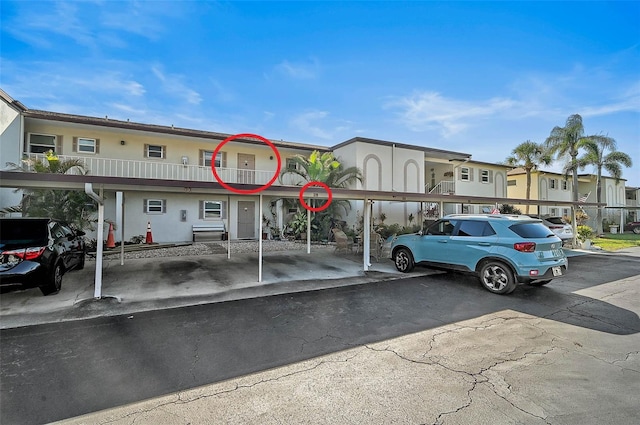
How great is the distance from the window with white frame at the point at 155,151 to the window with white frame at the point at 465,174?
20.3 metres

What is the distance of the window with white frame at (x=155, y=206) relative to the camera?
1513 cm

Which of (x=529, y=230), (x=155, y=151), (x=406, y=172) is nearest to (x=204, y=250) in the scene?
(x=155, y=151)

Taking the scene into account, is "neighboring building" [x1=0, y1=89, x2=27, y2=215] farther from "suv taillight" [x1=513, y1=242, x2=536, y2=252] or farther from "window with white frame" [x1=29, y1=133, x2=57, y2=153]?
"suv taillight" [x1=513, y1=242, x2=536, y2=252]

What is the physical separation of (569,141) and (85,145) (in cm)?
3260

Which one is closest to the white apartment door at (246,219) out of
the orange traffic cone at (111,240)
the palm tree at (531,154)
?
the orange traffic cone at (111,240)

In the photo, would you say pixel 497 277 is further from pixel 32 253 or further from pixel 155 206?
pixel 155 206

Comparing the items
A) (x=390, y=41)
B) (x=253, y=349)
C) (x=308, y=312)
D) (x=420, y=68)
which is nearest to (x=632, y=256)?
(x=420, y=68)

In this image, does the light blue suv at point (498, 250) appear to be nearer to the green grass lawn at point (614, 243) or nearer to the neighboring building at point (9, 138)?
the green grass lawn at point (614, 243)

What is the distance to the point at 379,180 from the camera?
58.2 feet

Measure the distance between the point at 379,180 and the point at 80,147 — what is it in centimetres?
1556

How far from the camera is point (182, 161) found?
52.0ft

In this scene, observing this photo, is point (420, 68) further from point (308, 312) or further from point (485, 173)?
point (485, 173)

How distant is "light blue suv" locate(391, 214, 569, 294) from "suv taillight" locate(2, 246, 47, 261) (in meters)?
9.28

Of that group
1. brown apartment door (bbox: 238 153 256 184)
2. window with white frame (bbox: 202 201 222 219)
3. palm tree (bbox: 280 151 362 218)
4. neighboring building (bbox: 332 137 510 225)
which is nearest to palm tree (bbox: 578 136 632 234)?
neighboring building (bbox: 332 137 510 225)
